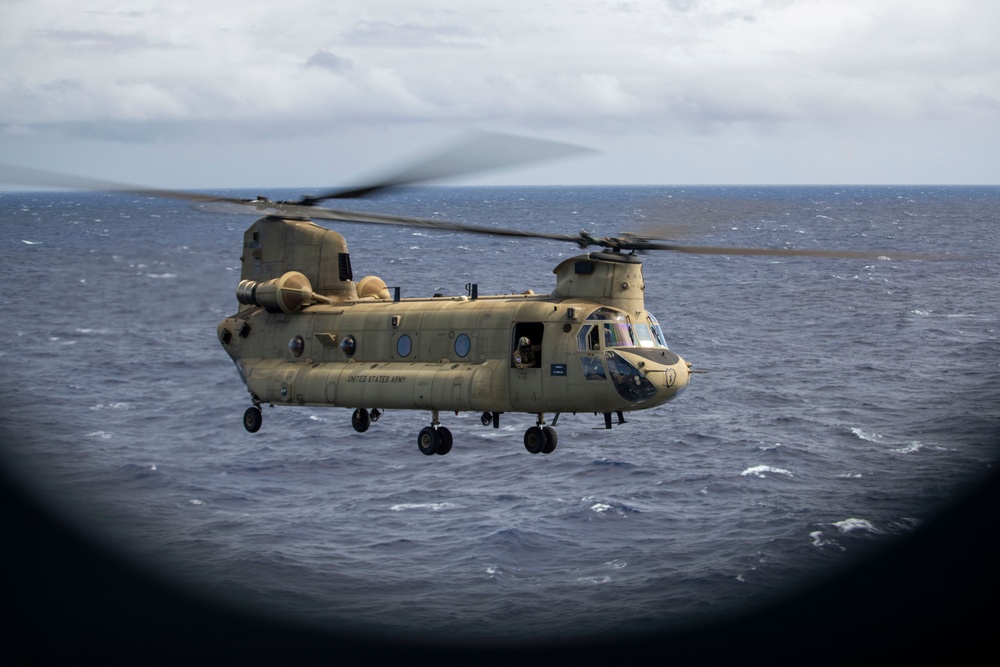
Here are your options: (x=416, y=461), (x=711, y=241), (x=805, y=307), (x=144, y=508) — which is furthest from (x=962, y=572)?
(x=711, y=241)

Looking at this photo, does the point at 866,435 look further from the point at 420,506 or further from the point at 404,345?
the point at 404,345

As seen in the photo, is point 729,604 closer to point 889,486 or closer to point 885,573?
point 885,573

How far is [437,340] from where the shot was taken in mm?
38812

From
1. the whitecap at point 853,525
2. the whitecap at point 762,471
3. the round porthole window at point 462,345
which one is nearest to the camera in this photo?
the round porthole window at point 462,345

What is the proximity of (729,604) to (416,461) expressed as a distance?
29043 millimetres

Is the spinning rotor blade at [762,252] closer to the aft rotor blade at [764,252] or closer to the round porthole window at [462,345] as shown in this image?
the aft rotor blade at [764,252]

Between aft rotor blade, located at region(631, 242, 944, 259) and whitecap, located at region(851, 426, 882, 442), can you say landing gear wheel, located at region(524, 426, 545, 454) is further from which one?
whitecap, located at region(851, 426, 882, 442)

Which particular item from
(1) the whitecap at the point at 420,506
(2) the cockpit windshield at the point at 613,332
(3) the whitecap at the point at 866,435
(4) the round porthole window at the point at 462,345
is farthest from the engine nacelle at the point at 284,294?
(3) the whitecap at the point at 866,435

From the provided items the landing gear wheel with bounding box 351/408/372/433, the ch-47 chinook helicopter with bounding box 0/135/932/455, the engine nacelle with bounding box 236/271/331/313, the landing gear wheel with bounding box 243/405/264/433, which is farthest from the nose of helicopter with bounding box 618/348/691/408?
the landing gear wheel with bounding box 243/405/264/433

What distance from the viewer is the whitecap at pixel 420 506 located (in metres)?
78.9

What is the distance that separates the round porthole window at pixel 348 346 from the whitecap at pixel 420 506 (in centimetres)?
3920

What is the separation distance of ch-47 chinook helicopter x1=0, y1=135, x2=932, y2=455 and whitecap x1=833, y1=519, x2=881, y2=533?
3761cm

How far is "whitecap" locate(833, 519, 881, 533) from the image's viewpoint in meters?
72.9

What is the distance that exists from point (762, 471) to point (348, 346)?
4839cm
